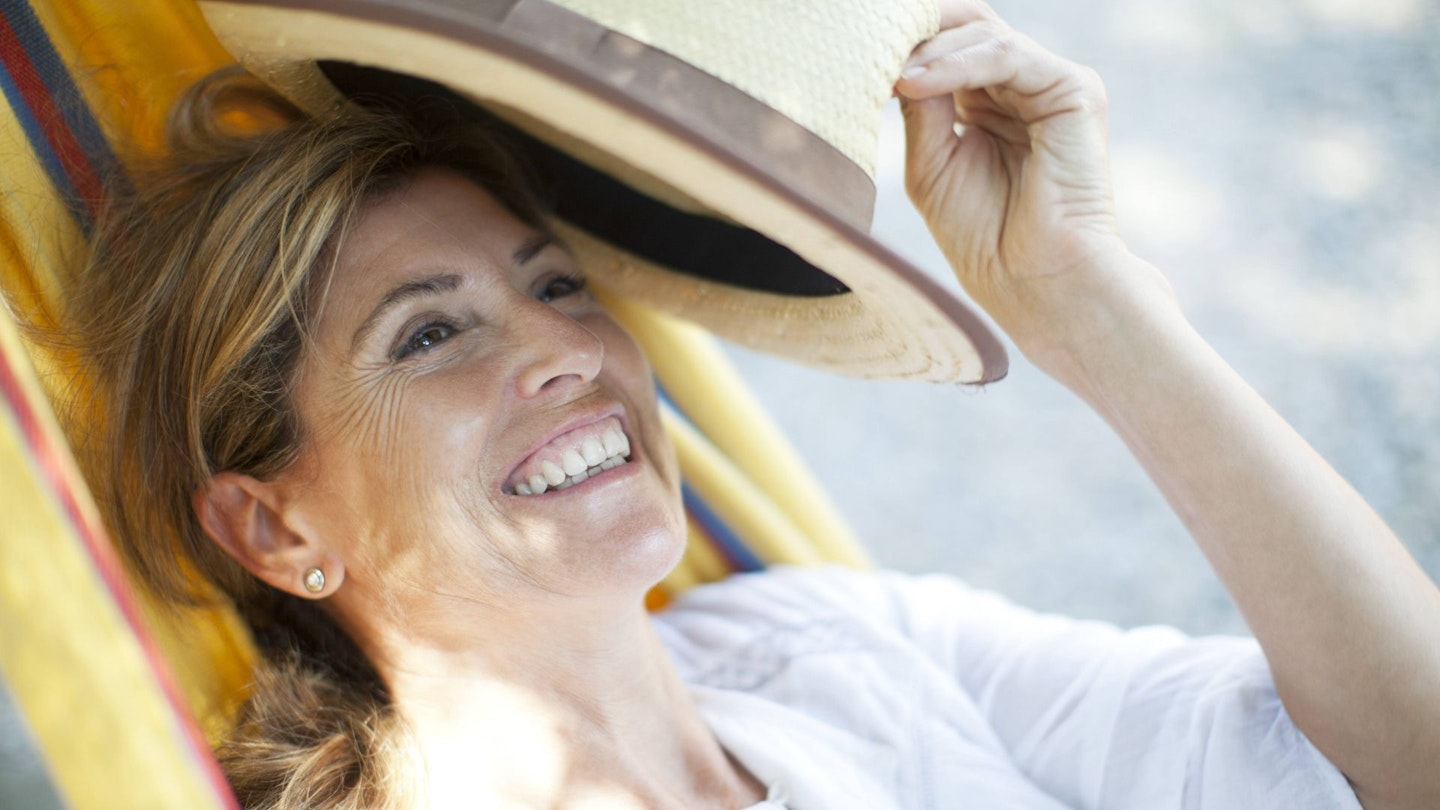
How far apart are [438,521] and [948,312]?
615 mm

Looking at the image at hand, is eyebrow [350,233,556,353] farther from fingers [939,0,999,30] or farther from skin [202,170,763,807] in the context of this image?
fingers [939,0,999,30]

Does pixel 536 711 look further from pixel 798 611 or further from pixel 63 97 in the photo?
pixel 63 97

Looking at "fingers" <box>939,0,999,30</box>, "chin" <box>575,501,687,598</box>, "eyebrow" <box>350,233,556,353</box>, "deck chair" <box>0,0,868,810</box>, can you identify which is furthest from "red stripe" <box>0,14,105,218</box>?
"fingers" <box>939,0,999,30</box>

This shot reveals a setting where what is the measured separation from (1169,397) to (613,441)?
677mm

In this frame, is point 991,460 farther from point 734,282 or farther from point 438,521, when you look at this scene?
point 438,521

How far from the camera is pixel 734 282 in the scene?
1641mm

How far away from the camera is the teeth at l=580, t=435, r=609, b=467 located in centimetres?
137

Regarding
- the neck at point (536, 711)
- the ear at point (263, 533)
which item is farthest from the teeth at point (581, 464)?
the ear at point (263, 533)

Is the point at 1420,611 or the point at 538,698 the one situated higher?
the point at 538,698

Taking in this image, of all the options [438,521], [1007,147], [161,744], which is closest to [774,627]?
[438,521]

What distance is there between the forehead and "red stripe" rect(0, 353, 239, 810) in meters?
0.52

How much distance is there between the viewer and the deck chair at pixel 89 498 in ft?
2.64

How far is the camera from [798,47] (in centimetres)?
103

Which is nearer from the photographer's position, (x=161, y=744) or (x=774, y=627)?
(x=161, y=744)
